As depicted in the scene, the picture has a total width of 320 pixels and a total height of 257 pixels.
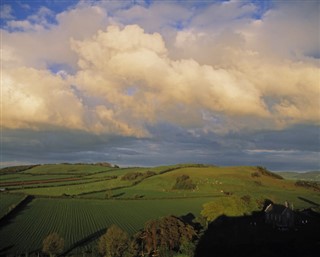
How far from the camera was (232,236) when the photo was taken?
2746 inches

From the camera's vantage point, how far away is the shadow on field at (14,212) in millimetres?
77912

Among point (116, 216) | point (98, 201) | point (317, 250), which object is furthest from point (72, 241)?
point (98, 201)

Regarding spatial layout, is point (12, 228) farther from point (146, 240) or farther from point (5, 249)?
point (146, 240)

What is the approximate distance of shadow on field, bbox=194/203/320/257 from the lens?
55656 mm

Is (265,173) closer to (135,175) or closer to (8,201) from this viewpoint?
(135,175)

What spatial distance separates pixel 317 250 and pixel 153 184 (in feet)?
316

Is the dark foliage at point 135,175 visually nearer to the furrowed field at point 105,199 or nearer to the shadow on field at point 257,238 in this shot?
the furrowed field at point 105,199

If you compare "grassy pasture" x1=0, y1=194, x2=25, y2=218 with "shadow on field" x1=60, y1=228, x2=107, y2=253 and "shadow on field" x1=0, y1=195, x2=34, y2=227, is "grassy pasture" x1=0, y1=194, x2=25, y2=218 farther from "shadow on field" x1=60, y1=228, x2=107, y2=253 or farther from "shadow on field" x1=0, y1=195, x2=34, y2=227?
"shadow on field" x1=60, y1=228, x2=107, y2=253

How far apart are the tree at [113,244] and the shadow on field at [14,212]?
3082cm

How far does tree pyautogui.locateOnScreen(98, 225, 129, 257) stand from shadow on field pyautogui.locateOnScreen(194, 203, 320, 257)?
10607mm

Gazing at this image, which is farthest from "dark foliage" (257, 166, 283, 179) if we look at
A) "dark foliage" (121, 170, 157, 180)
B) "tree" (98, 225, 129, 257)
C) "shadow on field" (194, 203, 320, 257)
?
"tree" (98, 225, 129, 257)

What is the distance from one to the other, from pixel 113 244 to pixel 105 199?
66171mm

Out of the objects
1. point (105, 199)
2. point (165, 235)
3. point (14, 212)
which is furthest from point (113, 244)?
point (105, 199)

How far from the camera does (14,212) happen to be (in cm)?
8838
